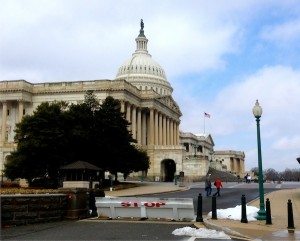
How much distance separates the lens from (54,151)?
197 ft

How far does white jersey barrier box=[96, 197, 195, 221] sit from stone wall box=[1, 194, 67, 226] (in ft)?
6.28

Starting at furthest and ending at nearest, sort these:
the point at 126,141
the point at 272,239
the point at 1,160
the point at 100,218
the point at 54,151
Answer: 1. the point at 1,160
2. the point at 126,141
3. the point at 54,151
4. the point at 100,218
5. the point at 272,239

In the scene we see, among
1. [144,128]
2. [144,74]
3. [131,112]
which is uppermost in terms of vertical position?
[144,74]

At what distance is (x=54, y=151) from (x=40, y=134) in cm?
298

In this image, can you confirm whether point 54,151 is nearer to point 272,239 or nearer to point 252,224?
point 252,224

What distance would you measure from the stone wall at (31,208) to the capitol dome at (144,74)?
411 feet

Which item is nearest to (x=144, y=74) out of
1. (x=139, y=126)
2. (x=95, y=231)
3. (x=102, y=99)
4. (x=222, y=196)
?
(x=139, y=126)

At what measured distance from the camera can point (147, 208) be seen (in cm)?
2266

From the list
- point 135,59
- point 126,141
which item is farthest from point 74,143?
point 135,59

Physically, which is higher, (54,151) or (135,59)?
(135,59)

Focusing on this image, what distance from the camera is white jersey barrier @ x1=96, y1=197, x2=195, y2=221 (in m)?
22.1

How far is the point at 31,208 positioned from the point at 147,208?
17.2 ft

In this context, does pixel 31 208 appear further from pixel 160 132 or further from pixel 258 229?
pixel 160 132

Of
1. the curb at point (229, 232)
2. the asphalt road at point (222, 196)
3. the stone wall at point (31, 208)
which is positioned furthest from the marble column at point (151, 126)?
the curb at point (229, 232)
